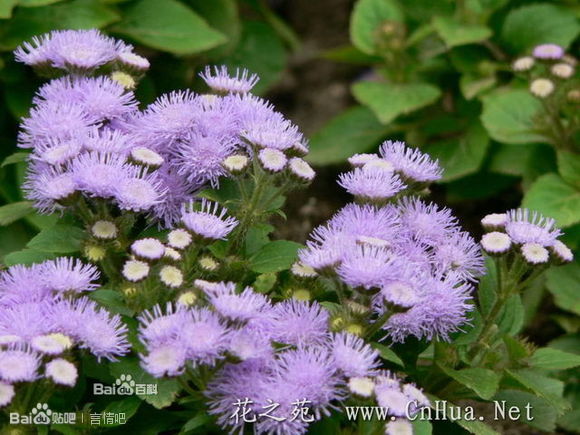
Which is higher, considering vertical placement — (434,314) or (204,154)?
(204,154)

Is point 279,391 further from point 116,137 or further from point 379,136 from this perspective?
point 379,136

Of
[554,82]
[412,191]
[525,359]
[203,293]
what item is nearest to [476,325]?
[525,359]

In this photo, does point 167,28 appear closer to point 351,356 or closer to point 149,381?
point 149,381

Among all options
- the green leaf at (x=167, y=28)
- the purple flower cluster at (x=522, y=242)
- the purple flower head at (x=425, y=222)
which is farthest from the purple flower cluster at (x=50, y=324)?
the green leaf at (x=167, y=28)

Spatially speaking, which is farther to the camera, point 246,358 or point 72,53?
point 72,53

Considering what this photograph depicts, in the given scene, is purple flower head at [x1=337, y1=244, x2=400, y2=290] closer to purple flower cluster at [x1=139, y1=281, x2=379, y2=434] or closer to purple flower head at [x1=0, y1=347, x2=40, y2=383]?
purple flower cluster at [x1=139, y1=281, x2=379, y2=434]

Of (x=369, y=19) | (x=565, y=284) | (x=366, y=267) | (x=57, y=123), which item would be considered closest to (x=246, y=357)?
(x=366, y=267)

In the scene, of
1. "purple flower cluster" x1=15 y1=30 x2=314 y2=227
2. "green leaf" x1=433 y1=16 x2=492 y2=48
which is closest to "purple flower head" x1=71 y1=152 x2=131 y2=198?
"purple flower cluster" x1=15 y1=30 x2=314 y2=227
